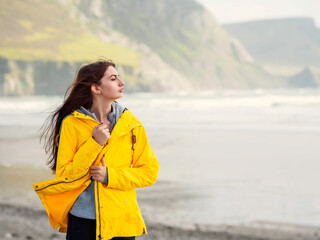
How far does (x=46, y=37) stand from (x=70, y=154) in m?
147

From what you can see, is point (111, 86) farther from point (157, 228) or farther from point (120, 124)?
point (157, 228)

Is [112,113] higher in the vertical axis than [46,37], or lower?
higher

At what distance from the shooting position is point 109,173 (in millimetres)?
2453

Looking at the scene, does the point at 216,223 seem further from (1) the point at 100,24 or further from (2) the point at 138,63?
(1) the point at 100,24

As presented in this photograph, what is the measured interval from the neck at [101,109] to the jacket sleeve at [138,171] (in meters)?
0.20

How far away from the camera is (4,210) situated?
7281 mm

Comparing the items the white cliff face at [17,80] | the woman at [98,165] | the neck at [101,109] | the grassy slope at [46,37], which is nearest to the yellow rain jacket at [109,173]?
the woman at [98,165]

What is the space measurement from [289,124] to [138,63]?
4827 inches

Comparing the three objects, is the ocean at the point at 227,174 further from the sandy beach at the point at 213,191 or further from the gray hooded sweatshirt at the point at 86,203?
the gray hooded sweatshirt at the point at 86,203

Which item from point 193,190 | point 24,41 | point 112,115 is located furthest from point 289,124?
point 24,41

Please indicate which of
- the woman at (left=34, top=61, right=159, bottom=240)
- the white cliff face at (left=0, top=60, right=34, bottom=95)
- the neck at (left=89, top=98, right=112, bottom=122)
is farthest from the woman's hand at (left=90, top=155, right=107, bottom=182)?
the white cliff face at (left=0, top=60, right=34, bottom=95)

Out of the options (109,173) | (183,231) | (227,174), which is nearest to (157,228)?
(183,231)

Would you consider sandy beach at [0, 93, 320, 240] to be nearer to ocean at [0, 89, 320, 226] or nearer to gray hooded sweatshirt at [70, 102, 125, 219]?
ocean at [0, 89, 320, 226]

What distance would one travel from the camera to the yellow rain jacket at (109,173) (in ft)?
8.13
